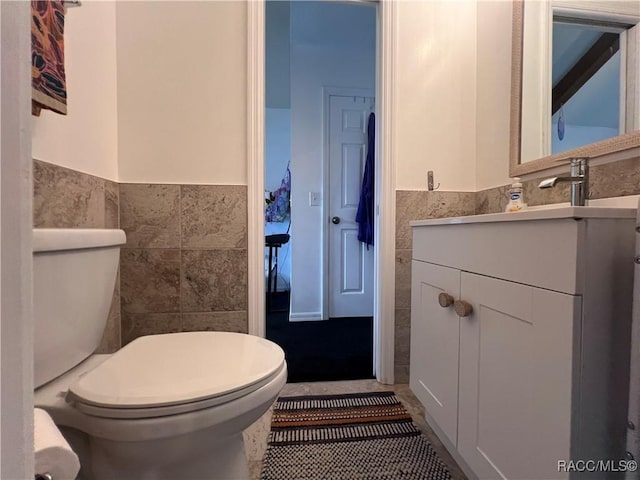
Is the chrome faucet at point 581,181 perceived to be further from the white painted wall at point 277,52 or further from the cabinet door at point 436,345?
the white painted wall at point 277,52

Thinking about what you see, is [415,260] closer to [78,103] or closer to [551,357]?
[551,357]

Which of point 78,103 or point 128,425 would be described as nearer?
point 128,425

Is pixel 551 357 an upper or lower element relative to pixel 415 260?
lower

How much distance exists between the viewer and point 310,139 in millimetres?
2646

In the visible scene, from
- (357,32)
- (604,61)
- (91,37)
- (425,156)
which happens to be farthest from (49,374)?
(357,32)

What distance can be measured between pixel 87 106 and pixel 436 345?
146 centimetres

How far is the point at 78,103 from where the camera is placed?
111 centimetres

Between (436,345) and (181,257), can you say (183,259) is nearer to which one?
(181,257)

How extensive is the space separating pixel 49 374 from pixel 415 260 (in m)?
1.11

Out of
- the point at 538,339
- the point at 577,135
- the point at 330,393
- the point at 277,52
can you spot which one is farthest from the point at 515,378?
the point at 277,52

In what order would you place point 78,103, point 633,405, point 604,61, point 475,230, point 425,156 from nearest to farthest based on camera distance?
point 633,405 < point 475,230 < point 604,61 < point 78,103 < point 425,156

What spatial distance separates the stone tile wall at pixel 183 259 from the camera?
4.65 feet

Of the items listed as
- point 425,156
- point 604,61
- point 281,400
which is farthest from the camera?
point 425,156

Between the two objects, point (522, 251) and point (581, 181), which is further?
point (581, 181)
